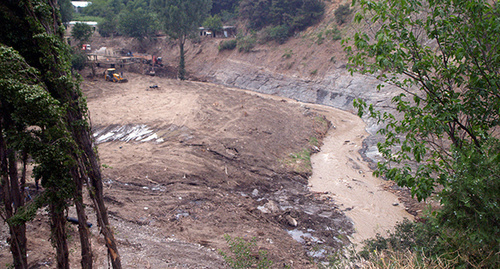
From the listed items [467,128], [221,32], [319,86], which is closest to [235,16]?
[221,32]

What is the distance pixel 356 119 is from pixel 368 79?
11.4 feet

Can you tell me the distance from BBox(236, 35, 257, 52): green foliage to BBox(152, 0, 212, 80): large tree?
5636mm

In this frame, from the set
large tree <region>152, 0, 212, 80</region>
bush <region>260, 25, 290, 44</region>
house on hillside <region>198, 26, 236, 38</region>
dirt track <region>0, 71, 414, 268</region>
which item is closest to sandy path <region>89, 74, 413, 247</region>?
dirt track <region>0, 71, 414, 268</region>

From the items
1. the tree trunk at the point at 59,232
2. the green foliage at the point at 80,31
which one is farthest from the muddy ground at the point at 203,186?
the green foliage at the point at 80,31

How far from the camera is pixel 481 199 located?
413cm

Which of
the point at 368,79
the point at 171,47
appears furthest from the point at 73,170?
the point at 171,47

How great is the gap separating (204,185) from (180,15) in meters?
27.3

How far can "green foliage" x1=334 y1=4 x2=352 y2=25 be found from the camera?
32.9 m

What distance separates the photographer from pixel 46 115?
3.63 metres

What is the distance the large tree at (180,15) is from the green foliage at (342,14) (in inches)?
567

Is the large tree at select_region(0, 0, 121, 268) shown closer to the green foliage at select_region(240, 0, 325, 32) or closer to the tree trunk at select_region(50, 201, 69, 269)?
the tree trunk at select_region(50, 201, 69, 269)

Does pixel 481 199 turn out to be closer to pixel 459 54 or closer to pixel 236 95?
pixel 459 54

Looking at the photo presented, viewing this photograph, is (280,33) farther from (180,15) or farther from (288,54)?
(180,15)

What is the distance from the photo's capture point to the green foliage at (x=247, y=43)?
37500 millimetres
